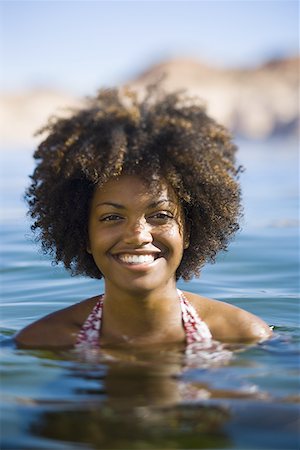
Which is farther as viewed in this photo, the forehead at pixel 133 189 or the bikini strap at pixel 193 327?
the bikini strap at pixel 193 327

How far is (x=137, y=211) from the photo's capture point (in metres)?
4.00

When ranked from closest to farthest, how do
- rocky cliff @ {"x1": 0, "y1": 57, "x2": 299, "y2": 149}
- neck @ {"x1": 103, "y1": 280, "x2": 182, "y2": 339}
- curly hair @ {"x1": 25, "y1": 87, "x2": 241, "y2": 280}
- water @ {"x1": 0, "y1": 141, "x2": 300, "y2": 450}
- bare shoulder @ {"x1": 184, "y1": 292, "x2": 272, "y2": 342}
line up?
1. water @ {"x1": 0, "y1": 141, "x2": 300, "y2": 450}
2. curly hair @ {"x1": 25, "y1": 87, "x2": 241, "y2": 280}
3. neck @ {"x1": 103, "y1": 280, "x2": 182, "y2": 339}
4. bare shoulder @ {"x1": 184, "y1": 292, "x2": 272, "y2": 342}
5. rocky cliff @ {"x1": 0, "y1": 57, "x2": 299, "y2": 149}

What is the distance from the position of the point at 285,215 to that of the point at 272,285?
15.6ft

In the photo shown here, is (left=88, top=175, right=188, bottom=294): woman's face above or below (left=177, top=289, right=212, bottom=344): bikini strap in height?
above

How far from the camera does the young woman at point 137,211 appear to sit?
4000 mm

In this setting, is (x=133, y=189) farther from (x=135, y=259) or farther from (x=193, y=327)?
(x=193, y=327)

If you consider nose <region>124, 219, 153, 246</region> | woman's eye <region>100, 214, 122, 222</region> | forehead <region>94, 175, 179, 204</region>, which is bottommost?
nose <region>124, 219, 153, 246</region>

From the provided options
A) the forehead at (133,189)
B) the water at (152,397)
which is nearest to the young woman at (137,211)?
the forehead at (133,189)

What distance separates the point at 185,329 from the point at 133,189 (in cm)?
75

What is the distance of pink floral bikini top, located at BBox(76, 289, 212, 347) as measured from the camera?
4.31m

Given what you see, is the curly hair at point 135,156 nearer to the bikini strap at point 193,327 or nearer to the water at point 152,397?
the bikini strap at point 193,327

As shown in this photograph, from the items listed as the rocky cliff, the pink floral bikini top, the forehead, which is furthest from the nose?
the rocky cliff

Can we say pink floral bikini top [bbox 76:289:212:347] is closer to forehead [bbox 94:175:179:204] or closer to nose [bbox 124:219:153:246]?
nose [bbox 124:219:153:246]

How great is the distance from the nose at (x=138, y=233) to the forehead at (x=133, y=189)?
108 millimetres
